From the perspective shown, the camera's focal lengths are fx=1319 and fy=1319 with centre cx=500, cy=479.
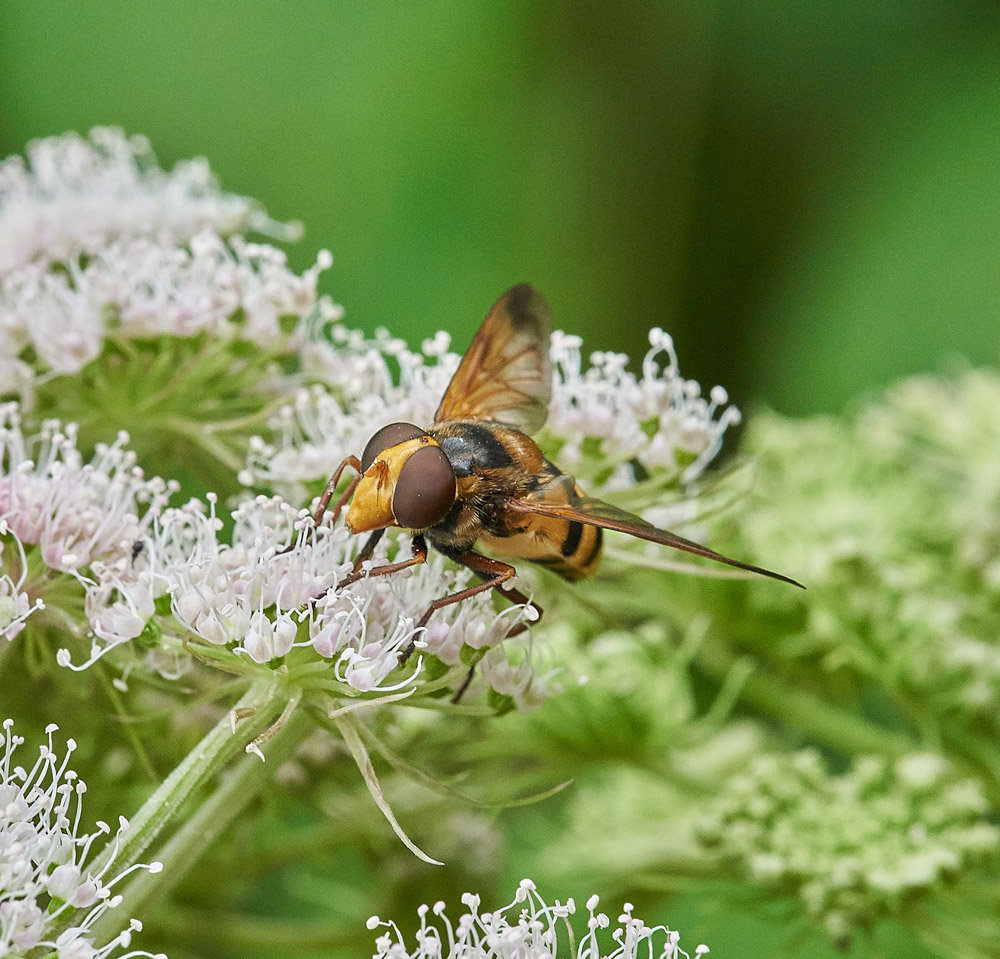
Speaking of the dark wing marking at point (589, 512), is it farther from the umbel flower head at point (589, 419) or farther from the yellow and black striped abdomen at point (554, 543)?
the umbel flower head at point (589, 419)

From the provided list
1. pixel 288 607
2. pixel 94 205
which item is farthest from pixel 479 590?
pixel 94 205

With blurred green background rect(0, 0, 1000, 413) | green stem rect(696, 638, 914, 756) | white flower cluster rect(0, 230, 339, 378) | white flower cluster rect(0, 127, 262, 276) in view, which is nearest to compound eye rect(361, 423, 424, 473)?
white flower cluster rect(0, 230, 339, 378)

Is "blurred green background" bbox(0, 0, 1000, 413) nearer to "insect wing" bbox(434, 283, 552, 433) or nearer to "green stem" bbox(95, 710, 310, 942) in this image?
"insect wing" bbox(434, 283, 552, 433)

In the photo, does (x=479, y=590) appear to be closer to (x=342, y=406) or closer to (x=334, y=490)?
(x=334, y=490)

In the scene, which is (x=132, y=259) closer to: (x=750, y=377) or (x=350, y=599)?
(x=350, y=599)

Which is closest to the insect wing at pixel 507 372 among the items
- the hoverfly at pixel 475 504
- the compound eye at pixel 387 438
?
the hoverfly at pixel 475 504
